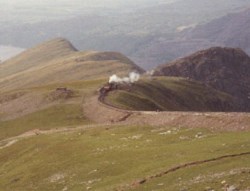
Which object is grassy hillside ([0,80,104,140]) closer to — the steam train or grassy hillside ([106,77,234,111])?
the steam train

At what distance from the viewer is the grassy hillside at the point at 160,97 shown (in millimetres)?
112706

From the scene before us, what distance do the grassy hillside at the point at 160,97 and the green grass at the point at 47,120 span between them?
785cm

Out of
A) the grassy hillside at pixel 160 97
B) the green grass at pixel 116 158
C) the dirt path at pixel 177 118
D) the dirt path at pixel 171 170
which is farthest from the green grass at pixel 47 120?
the dirt path at pixel 171 170

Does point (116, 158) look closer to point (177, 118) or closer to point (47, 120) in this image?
point (177, 118)

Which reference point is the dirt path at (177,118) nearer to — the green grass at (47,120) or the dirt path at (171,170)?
the green grass at (47,120)

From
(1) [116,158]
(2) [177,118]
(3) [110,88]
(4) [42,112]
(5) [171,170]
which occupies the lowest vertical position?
(4) [42,112]

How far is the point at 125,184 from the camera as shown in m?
40.3

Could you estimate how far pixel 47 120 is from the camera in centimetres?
10469

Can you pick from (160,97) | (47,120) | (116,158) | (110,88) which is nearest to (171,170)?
(116,158)

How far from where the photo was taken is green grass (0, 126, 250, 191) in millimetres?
41141

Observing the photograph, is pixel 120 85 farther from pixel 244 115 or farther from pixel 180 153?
pixel 180 153

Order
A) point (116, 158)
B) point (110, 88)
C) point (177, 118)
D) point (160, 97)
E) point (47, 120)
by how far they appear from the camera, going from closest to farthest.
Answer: point (116, 158) < point (177, 118) < point (47, 120) < point (110, 88) < point (160, 97)

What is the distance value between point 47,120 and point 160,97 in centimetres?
5416

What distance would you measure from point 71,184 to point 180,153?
9.76 m
